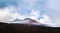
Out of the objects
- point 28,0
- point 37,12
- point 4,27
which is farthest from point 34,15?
point 4,27

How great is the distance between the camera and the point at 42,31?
3.63 feet

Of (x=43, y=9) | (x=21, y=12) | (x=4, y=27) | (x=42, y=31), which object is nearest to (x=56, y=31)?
(x=42, y=31)

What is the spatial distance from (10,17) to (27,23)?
0.17m

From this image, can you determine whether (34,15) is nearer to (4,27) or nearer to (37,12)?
(37,12)

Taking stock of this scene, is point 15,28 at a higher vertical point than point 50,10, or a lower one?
lower

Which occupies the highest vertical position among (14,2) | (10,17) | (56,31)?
(14,2)

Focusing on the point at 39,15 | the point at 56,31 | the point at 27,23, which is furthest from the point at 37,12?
the point at 56,31

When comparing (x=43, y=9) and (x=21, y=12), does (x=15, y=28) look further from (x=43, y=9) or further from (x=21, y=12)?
(x=43, y=9)

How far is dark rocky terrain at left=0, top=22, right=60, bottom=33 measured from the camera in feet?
3.65

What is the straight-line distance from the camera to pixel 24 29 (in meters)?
1.13

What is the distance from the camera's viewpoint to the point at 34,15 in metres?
1.16

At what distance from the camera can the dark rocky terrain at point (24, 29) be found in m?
1.11

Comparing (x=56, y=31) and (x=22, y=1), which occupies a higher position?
(x=22, y=1)

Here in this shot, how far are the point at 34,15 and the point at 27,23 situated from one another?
96 mm
